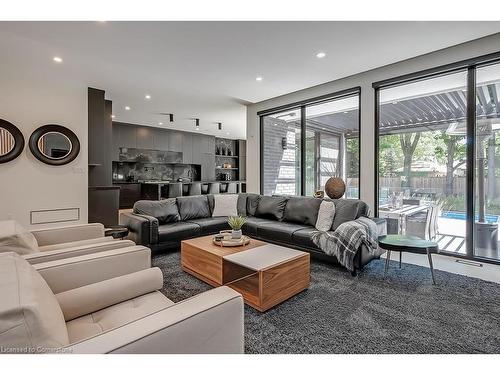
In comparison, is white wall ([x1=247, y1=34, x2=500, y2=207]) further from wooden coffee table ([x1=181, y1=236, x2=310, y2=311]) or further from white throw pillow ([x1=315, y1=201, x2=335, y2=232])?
wooden coffee table ([x1=181, y1=236, x2=310, y2=311])

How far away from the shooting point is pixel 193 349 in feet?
3.13

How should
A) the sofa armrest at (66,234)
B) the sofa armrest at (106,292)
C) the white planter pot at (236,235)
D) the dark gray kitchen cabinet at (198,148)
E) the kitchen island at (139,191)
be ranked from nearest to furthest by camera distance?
the sofa armrest at (106,292), the sofa armrest at (66,234), the white planter pot at (236,235), the kitchen island at (139,191), the dark gray kitchen cabinet at (198,148)

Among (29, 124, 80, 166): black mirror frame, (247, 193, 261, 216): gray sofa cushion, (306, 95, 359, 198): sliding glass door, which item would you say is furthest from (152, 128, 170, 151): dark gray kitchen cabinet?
(306, 95, 359, 198): sliding glass door

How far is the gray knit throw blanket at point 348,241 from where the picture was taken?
2.86 meters

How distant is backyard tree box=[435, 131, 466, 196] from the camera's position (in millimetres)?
3445

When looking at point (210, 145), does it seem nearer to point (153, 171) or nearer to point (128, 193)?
point (153, 171)

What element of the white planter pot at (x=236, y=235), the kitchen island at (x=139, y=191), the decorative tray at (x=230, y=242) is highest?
the kitchen island at (x=139, y=191)

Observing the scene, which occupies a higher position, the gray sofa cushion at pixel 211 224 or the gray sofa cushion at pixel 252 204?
the gray sofa cushion at pixel 252 204

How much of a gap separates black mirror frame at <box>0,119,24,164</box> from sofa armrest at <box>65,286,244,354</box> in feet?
14.6

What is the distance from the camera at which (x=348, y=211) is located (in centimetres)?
351

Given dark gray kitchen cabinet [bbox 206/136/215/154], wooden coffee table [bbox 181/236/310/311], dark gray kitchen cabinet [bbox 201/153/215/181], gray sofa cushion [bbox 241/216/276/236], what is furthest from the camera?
dark gray kitchen cabinet [bbox 206/136/215/154]

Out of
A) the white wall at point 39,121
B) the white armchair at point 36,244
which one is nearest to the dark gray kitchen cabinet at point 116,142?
the white wall at point 39,121

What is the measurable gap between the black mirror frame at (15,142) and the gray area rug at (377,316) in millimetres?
3129

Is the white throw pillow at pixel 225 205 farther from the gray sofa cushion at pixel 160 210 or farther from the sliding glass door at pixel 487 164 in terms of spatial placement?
the sliding glass door at pixel 487 164
